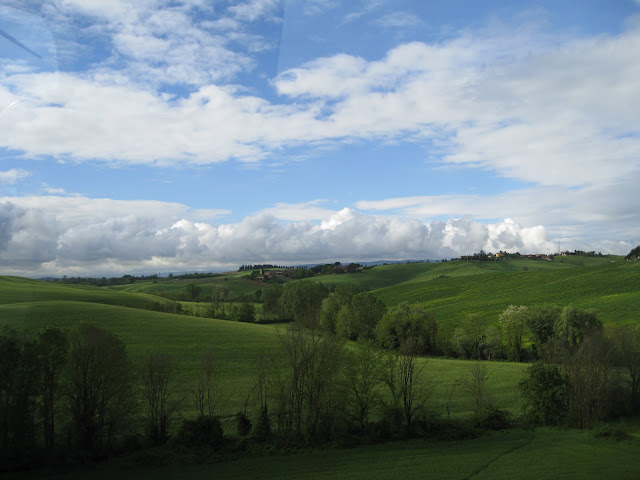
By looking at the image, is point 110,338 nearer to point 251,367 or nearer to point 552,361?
point 251,367

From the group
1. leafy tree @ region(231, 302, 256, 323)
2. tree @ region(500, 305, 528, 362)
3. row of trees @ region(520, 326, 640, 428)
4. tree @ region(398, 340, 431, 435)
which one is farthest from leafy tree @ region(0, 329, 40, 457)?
leafy tree @ region(231, 302, 256, 323)

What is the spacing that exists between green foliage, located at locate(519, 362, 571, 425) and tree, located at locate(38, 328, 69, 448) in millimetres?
26076

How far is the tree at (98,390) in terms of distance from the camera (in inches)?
840

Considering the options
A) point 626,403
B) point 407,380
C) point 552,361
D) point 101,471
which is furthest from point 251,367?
point 626,403

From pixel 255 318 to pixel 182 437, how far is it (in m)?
61.8

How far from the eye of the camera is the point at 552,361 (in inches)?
1129

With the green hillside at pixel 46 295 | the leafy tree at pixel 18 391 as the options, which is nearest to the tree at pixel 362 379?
the leafy tree at pixel 18 391

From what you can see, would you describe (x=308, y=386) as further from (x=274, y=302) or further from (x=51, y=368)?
(x=274, y=302)

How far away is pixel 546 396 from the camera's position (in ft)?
84.7

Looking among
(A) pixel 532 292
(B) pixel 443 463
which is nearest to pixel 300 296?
(A) pixel 532 292

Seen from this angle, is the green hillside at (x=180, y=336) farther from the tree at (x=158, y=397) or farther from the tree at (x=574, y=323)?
the tree at (x=574, y=323)

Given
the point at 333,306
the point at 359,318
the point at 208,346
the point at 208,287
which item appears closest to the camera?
the point at 208,346

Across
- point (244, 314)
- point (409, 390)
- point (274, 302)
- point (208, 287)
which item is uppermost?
point (208, 287)

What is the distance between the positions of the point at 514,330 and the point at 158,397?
140ft
